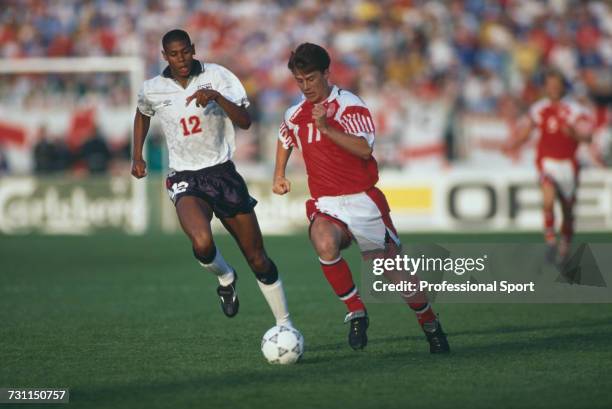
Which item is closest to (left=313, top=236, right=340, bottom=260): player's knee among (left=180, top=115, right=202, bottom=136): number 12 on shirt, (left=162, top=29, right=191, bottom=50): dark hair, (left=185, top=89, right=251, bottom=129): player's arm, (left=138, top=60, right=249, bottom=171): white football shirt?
(left=185, top=89, right=251, bottom=129): player's arm

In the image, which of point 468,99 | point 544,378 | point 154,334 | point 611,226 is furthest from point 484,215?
point 544,378

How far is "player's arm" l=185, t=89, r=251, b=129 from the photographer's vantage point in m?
8.16

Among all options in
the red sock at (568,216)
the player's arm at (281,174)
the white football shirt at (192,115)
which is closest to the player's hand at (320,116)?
the player's arm at (281,174)

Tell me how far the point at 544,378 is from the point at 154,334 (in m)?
3.65

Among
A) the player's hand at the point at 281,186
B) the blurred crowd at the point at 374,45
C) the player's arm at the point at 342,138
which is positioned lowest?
the player's hand at the point at 281,186

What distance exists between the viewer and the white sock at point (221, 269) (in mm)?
9000

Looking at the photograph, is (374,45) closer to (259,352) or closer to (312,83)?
(259,352)

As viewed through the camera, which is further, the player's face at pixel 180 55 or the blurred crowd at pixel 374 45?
the blurred crowd at pixel 374 45

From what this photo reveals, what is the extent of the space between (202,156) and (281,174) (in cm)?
90

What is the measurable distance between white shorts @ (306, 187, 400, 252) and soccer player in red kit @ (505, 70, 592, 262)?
6914 mm

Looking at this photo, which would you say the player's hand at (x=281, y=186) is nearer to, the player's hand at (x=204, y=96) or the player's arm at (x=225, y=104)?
the player's arm at (x=225, y=104)

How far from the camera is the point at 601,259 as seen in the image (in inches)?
494

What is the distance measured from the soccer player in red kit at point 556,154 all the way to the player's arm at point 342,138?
23.7 feet

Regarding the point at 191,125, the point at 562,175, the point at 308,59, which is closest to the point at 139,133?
Answer: the point at 191,125
